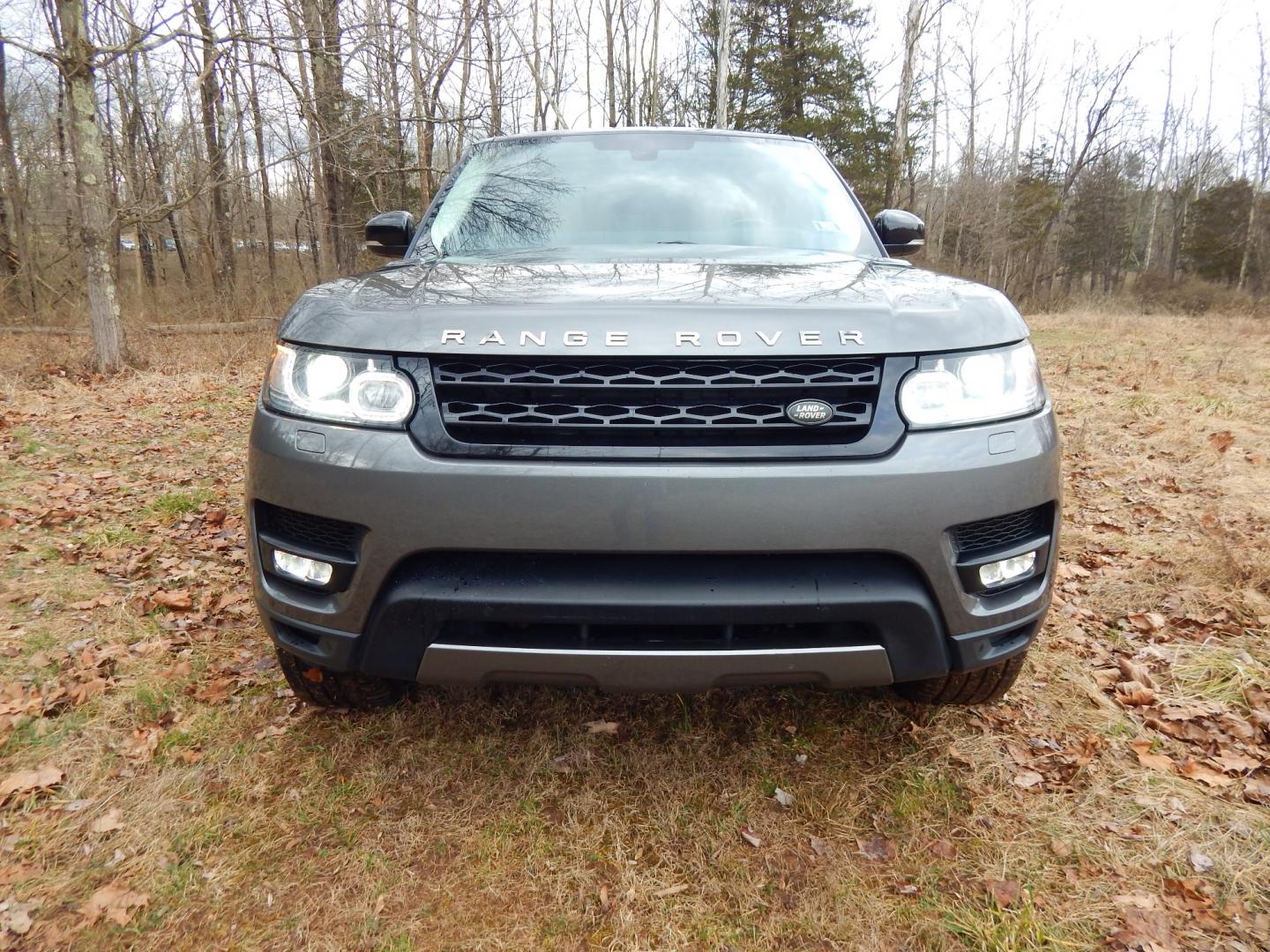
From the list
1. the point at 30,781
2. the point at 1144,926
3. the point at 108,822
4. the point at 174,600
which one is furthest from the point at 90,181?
the point at 1144,926

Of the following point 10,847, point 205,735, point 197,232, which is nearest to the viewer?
point 10,847

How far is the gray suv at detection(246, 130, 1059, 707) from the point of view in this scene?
1456 millimetres

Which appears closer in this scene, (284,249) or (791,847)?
(791,847)

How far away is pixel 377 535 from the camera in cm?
150

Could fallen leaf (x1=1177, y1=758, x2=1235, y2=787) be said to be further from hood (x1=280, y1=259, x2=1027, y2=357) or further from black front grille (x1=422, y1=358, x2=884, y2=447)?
black front grille (x1=422, y1=358, x2=884, y2=447)

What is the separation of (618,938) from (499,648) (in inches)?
25.9

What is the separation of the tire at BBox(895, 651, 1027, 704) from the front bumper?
288mm

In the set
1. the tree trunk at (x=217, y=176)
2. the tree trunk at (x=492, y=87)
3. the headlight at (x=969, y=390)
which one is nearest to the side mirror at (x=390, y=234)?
the headlight at (x=969, y=390)

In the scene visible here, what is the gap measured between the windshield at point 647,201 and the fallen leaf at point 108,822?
5.73ft

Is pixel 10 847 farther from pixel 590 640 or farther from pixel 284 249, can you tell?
pixel 284 249

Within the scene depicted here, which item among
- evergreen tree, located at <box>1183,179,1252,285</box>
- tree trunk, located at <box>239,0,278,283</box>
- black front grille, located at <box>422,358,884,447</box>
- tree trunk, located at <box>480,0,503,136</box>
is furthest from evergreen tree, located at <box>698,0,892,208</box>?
black front grille, located at <box>422,358,884,447</box>

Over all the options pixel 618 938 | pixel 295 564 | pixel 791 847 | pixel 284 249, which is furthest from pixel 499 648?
pixel 284 249

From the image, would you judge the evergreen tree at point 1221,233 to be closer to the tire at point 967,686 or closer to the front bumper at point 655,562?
the tire at point 967,686

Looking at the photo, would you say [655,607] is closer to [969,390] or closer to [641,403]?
[641,403]
